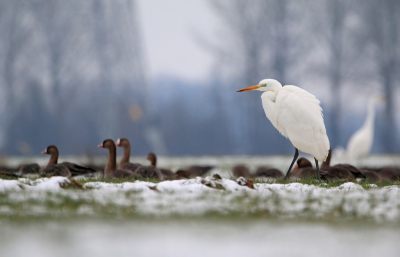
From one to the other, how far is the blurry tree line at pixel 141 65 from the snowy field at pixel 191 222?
1878cm

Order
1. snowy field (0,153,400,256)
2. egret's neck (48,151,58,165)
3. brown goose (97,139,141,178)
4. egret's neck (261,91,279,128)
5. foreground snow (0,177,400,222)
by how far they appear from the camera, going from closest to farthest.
A: snowy field (0,153,400,256)
foreground snow (0,177,400,222)
brown goose (97,139,141,178)
egret's neck (261,91,279,128)
egret's neck (48,151,58,165)

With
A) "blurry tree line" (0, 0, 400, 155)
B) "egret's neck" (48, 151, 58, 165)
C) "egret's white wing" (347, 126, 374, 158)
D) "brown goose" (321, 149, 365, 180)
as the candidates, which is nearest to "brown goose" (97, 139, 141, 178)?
"egret's neck" (48, 151, 58, 165)

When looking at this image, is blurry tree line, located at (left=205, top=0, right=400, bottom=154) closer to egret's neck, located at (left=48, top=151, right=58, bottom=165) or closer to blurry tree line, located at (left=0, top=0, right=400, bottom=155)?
blurry tree line, located at (left=0, top=0, right=400, bottom=155)

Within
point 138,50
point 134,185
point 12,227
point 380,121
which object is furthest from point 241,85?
point 12,227

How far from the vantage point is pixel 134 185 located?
Result: 460cm

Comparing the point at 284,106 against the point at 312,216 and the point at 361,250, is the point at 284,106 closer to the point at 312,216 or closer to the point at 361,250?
the point at 312,216

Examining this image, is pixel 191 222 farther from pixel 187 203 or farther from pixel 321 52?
pixel 321 52

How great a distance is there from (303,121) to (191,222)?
3.81 m

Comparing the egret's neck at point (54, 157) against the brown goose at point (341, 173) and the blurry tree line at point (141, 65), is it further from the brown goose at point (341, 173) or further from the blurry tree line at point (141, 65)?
the blurry tree line at point (141, 65)

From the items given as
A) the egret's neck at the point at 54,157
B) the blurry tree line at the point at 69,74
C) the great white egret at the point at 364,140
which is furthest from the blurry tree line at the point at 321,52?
the egret's neck at the point at 54,157

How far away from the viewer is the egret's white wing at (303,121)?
6371mm

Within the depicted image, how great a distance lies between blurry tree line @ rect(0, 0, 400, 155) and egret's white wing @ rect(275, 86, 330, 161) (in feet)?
54.6

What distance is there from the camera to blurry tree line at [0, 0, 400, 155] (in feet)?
75.3

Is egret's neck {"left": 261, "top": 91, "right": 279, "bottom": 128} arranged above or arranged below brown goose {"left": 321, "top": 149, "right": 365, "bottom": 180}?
above
